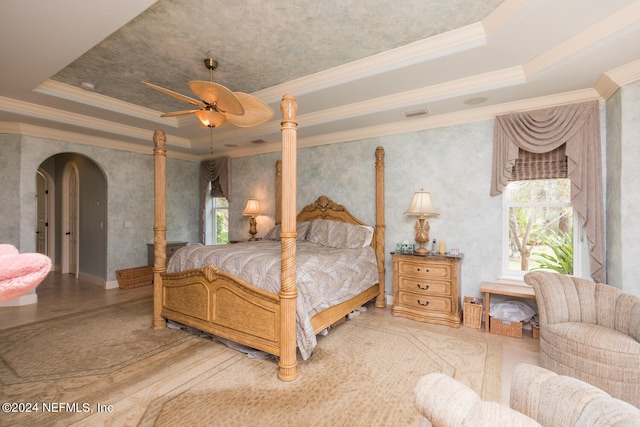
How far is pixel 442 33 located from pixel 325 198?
2.79 metres

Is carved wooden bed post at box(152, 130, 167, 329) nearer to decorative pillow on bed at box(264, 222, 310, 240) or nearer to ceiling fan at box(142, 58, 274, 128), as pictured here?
ceiling fan at box(142, 58, 274, 128)

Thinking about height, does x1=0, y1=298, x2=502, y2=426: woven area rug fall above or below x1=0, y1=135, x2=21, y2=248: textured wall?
below

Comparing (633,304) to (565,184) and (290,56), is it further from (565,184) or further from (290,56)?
(290,56)

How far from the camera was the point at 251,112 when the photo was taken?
286 centimetres

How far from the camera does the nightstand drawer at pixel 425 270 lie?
3555 mm

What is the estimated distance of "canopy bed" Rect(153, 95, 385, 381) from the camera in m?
2.42

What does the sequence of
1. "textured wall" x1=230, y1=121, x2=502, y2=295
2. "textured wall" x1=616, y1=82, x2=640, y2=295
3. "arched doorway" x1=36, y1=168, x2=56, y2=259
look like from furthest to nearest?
1. "arched doorway" x1=36, y1=168, x2=56, y2=259
2. "textured wall" x1=230, y1=121, x2=502, y2=295
3. "textured wall" x1=616, y1=82, x2=640, y2=295

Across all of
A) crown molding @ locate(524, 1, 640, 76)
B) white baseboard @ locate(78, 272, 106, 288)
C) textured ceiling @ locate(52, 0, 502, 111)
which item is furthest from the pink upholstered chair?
white baseboard @ locate(78, 272, 106, 288)

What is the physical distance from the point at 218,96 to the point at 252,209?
3.13m

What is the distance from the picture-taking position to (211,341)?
3.10m

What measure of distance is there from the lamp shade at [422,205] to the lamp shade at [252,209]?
2.76 meters

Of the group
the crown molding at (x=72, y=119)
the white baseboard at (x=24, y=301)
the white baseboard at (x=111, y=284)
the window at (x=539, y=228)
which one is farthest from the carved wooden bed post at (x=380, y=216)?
A: the white baseboard at (x=24, y=301)

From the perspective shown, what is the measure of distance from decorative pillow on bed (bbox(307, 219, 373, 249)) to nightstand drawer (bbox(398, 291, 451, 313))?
0.85 metres

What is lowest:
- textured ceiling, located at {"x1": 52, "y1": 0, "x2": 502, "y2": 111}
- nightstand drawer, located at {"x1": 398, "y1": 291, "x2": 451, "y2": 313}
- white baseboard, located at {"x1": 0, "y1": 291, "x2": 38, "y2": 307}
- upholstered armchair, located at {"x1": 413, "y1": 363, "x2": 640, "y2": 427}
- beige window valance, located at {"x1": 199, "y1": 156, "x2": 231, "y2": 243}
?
white baseboard, located at {"x1": 0, "y1": 291, "x2": 38, "y2": 307}
